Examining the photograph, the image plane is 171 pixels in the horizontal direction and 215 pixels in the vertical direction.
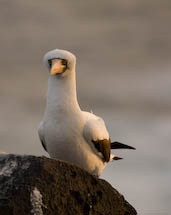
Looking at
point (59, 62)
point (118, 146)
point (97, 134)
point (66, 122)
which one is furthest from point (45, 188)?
point (118, 146)

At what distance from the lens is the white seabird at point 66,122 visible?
9.92m

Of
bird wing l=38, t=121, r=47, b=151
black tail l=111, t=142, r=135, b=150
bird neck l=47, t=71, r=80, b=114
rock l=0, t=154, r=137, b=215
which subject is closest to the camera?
rock l=0, t=154, r=137, b=215

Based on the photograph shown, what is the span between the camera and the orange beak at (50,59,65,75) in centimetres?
966

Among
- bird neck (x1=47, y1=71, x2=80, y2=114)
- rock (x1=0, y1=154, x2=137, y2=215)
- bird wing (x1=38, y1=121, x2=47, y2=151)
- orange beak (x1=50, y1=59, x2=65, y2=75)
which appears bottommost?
rock (x1=0, y1=154, x2=137, y2=215)

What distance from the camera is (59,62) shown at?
9789mm

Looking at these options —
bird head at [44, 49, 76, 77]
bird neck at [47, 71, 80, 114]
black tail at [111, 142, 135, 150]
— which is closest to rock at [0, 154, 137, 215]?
bird neck at [47, 71, 80, 114]

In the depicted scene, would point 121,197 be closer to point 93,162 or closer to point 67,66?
point 93,162

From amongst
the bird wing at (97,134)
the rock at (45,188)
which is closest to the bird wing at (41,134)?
the bird wing at (97,134)

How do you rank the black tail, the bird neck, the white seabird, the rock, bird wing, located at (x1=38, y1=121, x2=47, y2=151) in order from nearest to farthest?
1. the rock
2. the white seabird
3. the bird neck
4. bird wing, located at (x1=38, y1=121, x2=47, y2=151)
5. the black tail

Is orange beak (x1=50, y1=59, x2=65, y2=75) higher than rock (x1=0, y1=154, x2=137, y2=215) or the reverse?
higher

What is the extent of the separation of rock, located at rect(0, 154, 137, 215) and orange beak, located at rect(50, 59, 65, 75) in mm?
1855

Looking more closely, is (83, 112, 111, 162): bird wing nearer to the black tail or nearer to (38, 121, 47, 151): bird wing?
(38, 121, 47, 151): bird wing

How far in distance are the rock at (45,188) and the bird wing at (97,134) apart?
122 cm

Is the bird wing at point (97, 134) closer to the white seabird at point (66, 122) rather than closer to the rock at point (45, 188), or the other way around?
the white seabird at point (66, 122)
